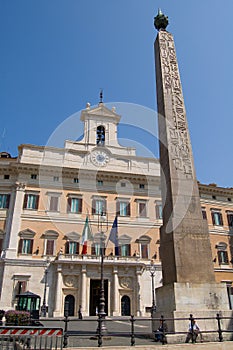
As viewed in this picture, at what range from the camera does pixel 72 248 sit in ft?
82.9

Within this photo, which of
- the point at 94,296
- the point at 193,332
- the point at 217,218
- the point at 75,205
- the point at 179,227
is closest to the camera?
the point at 193,332

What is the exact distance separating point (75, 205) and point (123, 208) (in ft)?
14.3

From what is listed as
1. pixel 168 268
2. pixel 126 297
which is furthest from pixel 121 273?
Answer: pixel 168 268

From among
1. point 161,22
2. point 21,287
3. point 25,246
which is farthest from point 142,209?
point 161,22

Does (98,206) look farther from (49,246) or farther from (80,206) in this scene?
(49,246)

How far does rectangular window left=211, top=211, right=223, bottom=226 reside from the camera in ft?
97.4

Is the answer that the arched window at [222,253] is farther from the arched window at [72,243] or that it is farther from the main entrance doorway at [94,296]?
the arched window at [72,243]

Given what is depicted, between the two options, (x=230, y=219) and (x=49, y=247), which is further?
(x=230, y=219)

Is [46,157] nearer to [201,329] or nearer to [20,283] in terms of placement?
[20,283]

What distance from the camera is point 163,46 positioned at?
39.9ft

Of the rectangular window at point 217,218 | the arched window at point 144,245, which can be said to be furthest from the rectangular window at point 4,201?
the rectangular window at point 217,218

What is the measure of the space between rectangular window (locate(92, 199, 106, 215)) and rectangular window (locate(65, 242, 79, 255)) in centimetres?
320

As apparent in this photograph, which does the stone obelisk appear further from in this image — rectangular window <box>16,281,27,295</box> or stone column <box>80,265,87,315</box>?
rectangular window <box>16,281,27,295</box>

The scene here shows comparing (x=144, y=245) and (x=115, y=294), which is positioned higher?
(x=144, y=245)
